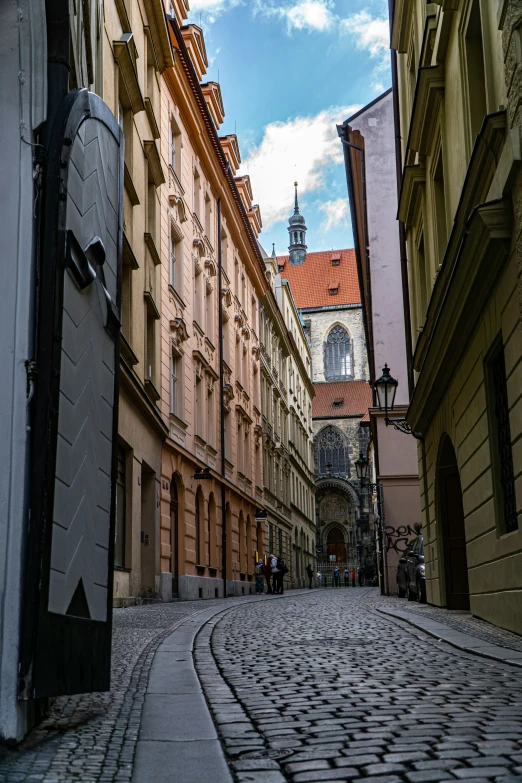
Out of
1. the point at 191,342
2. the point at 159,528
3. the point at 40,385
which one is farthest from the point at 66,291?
the point at 191,342

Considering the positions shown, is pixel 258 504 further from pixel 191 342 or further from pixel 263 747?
pixel 263 747

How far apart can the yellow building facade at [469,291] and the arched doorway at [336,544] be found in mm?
61342

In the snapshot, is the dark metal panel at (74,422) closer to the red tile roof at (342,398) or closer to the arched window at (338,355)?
the red tile roof at (342,398)

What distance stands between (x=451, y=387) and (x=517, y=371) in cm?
486

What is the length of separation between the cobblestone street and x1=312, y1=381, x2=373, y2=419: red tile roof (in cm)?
6831

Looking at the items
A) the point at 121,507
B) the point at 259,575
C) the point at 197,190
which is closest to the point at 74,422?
the point at 121,507

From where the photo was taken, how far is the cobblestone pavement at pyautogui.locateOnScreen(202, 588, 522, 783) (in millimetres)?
3504

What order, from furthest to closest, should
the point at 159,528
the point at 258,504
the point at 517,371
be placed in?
the point at 258,504
the point at 159,528
the point at 517,371

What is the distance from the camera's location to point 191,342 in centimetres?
2486

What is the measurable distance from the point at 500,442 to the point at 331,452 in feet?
223

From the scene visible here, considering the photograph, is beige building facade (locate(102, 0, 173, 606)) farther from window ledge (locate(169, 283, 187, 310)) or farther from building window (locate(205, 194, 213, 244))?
building window (locate(205, 194, 213, 244))

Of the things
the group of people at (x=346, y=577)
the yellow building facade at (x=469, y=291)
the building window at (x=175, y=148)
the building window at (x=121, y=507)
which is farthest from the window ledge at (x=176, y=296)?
the group of people at (x=346, y=577)

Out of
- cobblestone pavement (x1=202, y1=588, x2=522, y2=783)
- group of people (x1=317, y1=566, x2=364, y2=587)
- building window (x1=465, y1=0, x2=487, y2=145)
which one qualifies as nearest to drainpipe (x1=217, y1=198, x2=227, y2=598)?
building window (x1=465, y1=0, x2=487, y2=145)

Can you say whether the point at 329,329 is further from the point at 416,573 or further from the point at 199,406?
the point at 416,573
